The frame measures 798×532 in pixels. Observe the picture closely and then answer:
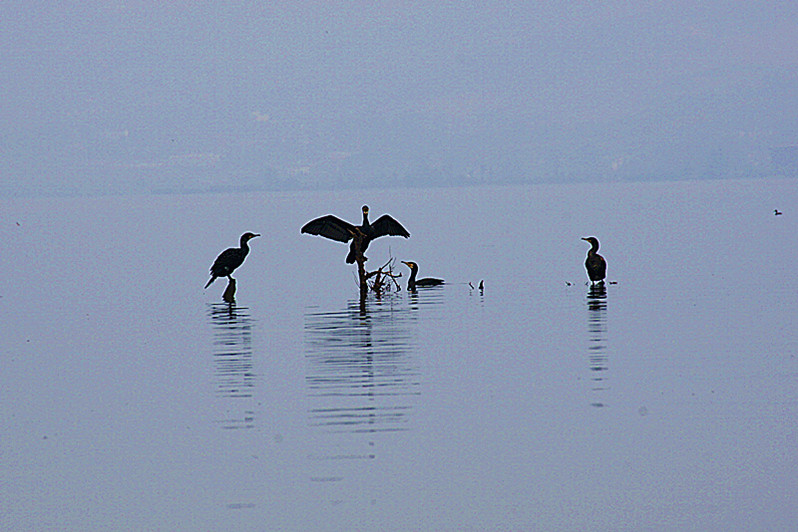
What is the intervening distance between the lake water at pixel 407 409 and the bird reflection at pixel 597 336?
8 centimetres

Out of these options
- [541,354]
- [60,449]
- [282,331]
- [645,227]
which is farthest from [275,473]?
[645,227]

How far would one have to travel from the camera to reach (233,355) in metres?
18.7

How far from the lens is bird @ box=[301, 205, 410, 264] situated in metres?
24.8

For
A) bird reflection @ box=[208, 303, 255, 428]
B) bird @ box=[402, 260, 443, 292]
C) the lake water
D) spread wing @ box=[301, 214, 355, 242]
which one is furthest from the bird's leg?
bird @ box=[402, 260, 443, 292]

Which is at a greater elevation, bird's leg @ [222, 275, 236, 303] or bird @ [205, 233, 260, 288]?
bird @ [205, 233, 260, 288]

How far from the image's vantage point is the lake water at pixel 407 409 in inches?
412

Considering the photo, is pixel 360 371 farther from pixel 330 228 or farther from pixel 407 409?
pixel 330 228

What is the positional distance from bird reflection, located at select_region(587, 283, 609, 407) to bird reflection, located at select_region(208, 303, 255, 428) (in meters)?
4.47

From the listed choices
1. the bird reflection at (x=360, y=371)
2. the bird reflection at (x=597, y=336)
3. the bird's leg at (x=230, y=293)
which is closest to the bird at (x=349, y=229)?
the bird reflection at (x=360, y=371)

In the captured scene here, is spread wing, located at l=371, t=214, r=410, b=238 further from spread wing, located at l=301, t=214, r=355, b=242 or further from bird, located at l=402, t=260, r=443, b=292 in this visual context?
bird, located at l=402, t=260, r=443, b=292

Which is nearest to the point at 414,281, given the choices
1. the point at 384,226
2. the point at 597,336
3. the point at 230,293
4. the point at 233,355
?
the point at 384,226

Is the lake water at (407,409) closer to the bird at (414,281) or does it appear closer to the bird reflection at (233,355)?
the bird reflection at (233,355)

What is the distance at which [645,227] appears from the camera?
213 feet

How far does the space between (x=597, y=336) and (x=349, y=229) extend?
270 inches
